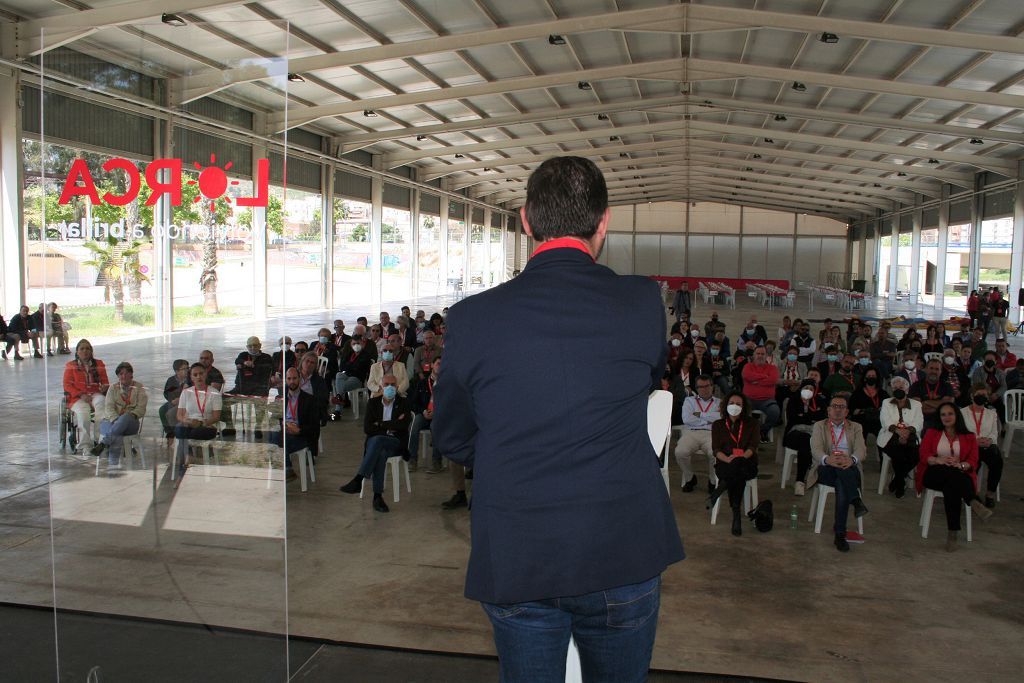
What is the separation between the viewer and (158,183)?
241cm

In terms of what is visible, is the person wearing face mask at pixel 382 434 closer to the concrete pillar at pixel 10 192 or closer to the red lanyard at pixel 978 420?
the red lanyard at pixel 978 420

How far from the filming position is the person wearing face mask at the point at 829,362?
8603 millimetres

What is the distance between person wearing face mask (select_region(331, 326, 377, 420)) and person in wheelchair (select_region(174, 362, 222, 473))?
23.9ft

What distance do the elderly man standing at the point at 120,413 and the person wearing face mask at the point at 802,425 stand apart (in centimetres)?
541

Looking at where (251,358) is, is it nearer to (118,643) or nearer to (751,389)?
(118,643)

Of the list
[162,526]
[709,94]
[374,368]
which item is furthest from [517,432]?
[709,94]

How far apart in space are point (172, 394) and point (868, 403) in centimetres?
683

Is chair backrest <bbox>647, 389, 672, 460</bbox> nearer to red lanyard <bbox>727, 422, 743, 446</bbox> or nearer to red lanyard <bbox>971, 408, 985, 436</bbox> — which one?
red lanyard <bbox>727, 422, 743, 446</bbox>

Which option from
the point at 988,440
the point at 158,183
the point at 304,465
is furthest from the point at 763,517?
the point at 158,183

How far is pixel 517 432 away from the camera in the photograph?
119cm

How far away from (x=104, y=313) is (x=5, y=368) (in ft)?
35.4

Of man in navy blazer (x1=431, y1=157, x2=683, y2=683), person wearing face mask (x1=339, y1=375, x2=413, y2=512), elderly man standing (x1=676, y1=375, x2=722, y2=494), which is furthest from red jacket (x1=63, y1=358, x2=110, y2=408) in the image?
elderly man standing (x1=676, y1=375, x2=722, y2=494)

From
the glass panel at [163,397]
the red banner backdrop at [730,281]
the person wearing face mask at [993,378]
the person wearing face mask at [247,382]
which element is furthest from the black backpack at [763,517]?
the red banner backdrop at [730,281]

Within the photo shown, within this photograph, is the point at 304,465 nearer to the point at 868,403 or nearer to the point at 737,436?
the point at 737,436
